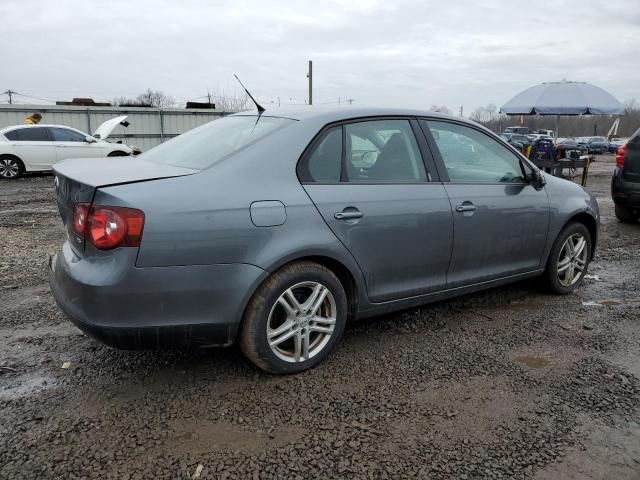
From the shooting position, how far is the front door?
3738 mm

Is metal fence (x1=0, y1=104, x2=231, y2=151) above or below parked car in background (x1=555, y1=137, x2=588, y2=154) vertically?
above

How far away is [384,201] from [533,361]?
140 centimetres

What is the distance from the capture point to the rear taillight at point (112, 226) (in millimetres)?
2547

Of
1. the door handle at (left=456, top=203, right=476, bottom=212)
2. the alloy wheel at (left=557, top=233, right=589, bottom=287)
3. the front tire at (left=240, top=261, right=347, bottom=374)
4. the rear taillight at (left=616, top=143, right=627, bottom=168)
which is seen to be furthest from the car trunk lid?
the rear taillight at (left=616, top=143, right=627, bottom=168)

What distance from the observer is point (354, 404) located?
285 centimetres

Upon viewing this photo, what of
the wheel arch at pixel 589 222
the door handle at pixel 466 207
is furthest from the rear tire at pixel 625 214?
the door handle at pixel 466 207

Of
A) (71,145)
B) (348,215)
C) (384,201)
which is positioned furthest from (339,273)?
(71,145)

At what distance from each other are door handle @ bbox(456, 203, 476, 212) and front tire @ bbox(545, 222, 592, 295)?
47.4 inches

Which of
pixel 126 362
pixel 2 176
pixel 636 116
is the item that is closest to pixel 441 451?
pixel 126 362

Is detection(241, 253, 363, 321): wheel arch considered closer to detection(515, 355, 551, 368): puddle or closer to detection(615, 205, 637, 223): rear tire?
detection(515, 355, 551, 368): puddle

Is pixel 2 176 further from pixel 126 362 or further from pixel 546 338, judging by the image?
pixel 546 338

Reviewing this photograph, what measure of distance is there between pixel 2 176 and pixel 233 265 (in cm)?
1377

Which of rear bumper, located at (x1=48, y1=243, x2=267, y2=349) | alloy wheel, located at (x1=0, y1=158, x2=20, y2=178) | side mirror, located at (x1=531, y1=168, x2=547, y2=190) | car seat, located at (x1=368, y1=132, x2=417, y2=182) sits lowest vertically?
alloy wheel, located at (x1=0, y1=158, x2=20, y2=178)

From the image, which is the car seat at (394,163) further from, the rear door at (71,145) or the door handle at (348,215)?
the rear door at (71,145)
